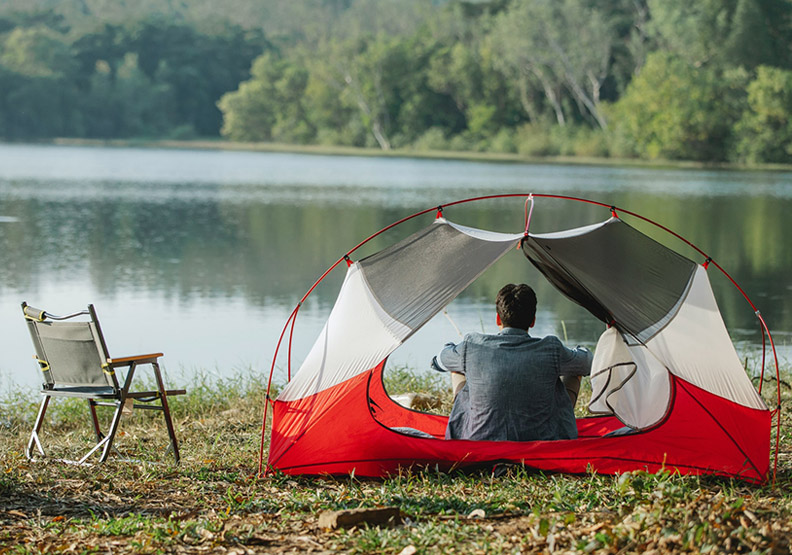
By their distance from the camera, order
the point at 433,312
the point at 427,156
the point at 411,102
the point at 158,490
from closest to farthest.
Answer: the point at 158,490, the point at 433,312, the point at 427,156, the point at 411,102

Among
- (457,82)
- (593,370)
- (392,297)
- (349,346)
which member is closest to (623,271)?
(593,370)

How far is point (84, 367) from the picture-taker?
4.75 m

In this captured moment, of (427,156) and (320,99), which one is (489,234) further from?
(320,99)

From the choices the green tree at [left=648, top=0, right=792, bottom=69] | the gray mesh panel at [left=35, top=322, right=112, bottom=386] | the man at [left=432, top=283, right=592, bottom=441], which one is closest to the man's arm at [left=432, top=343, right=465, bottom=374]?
the man at [left=432, top=283, right=592, bottom=441]

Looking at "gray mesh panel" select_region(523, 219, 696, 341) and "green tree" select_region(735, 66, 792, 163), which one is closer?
"gray mesh panel" select_region(523, 219, 696, 341)

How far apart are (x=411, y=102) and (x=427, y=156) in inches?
233

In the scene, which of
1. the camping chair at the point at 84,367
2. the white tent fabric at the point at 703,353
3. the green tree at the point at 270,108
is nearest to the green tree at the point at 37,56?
the green tree at the point at 270,108

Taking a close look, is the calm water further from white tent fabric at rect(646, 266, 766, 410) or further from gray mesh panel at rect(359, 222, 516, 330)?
white tent fabric at rect(646, 266, 766, 410)

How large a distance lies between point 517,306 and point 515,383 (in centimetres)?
34

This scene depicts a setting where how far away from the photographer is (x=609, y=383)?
184 inches

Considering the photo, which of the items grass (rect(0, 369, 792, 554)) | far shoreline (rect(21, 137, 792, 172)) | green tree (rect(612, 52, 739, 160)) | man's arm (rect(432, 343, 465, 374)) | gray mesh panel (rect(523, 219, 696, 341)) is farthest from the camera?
far shoreline (rect(21, 137, 792, 172))

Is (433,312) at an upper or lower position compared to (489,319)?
upper

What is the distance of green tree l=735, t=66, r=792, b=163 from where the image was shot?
4506cm

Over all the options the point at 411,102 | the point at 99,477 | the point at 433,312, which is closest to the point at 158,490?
the point at 99,477
